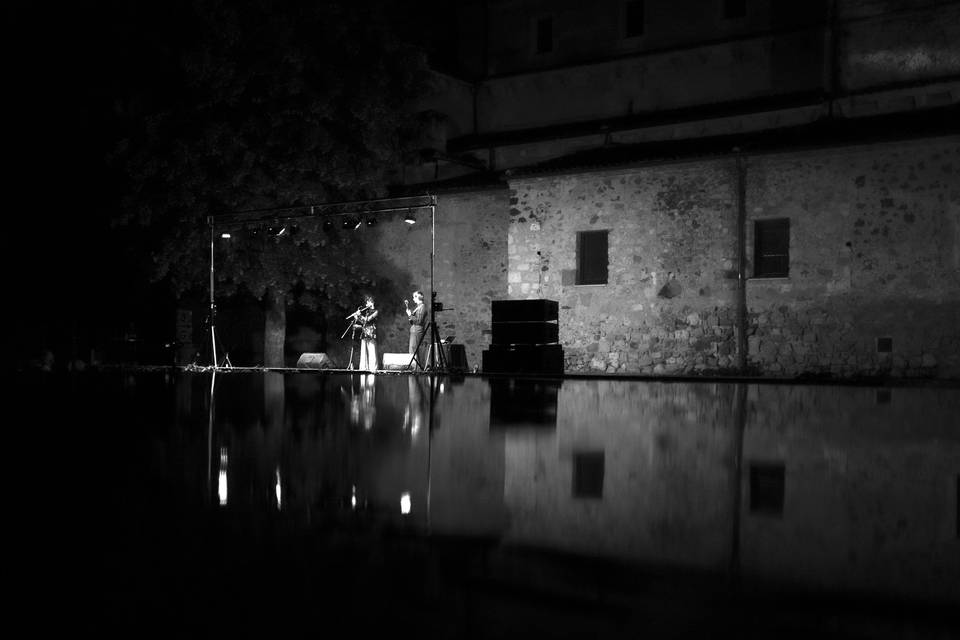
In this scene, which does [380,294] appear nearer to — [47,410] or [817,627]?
[47,410]

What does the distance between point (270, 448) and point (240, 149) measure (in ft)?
71.2

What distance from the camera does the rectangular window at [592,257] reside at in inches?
1030

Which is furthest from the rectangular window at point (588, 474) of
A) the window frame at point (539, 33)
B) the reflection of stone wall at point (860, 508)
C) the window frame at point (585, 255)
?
the window frame at point (539, 33)

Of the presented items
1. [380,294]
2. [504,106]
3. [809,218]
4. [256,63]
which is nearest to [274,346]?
[380,294]

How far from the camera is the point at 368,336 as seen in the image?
27000mm

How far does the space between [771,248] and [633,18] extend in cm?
1049

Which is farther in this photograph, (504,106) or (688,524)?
(504,106)

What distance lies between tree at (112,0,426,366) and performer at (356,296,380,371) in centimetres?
190

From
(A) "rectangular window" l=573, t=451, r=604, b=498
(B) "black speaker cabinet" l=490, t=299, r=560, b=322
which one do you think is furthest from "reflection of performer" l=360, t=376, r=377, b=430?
(B) "black speaker cabinet" l=490, t=299, r=560, b=322

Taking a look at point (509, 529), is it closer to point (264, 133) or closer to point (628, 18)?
point (264, 133)

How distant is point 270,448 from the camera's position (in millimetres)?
6785

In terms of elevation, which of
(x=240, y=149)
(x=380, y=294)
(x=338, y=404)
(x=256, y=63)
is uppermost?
(x=256, y=63)

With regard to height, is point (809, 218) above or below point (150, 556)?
above

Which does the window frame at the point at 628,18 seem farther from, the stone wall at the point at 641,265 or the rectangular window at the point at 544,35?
the stone wall at the point at 641,265
